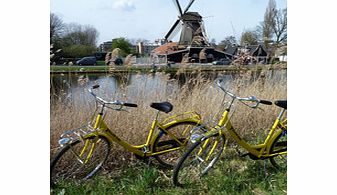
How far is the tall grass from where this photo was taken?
83.3 inches

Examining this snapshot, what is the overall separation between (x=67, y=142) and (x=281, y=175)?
1402mm

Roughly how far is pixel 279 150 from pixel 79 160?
4.42ft

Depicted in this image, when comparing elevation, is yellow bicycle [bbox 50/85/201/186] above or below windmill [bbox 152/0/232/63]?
below

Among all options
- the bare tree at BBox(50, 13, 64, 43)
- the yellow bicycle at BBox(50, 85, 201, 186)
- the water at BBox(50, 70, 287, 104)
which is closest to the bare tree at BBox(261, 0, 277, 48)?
the water at BBox(50, 70, 287, 104)

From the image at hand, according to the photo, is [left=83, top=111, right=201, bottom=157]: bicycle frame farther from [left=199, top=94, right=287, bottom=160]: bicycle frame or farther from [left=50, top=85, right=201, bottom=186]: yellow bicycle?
[left=199, top=94, right=287, bottom=160]: bicycle frame

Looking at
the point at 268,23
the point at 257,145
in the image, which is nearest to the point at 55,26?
the point at 268,23

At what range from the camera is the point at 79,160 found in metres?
1.81

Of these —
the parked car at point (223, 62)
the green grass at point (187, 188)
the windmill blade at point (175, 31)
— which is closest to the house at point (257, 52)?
the parked car at point (223, 62)

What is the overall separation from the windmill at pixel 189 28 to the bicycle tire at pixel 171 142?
628 millimetres

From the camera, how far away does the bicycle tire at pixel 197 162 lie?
1.80m

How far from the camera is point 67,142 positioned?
5.40 feet

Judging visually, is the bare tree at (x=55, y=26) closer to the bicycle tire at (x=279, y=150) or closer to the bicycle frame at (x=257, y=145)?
the bicycle frame at (x=257, y=145)

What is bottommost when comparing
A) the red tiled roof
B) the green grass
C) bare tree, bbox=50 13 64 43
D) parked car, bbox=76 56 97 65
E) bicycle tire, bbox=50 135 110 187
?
the green grass

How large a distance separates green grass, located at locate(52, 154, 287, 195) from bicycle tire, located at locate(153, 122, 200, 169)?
8 cm
